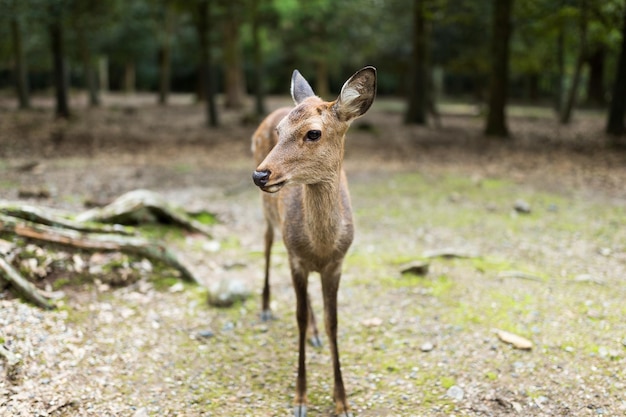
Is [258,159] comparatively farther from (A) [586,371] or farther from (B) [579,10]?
(B) [579,10]

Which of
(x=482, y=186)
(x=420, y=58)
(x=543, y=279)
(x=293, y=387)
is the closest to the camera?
(x=293, y=387)

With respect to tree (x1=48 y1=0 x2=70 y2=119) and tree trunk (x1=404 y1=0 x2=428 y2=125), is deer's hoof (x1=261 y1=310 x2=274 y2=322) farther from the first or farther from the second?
tree trunk (x1=404 y1=0 x2=428 y2=125)

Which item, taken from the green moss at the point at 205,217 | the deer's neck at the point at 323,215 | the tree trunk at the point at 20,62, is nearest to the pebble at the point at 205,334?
the deer's neck at the point at 323,215

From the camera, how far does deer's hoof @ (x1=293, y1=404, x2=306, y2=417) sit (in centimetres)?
327

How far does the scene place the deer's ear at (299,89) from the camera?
10.8 feet

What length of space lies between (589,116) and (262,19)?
1399cm

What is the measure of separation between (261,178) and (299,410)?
1.52 m

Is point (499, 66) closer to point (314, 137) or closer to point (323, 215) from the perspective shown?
point (323, 215)

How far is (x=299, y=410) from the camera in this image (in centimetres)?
328

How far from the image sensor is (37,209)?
15.4 ft

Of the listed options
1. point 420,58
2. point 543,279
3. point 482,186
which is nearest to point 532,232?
point 543,279

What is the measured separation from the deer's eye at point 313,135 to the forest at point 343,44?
35.9 ft

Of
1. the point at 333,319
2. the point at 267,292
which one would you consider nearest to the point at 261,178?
the point at 333,319

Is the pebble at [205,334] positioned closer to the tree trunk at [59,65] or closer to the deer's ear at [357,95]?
the deer's ear at [357,95]
